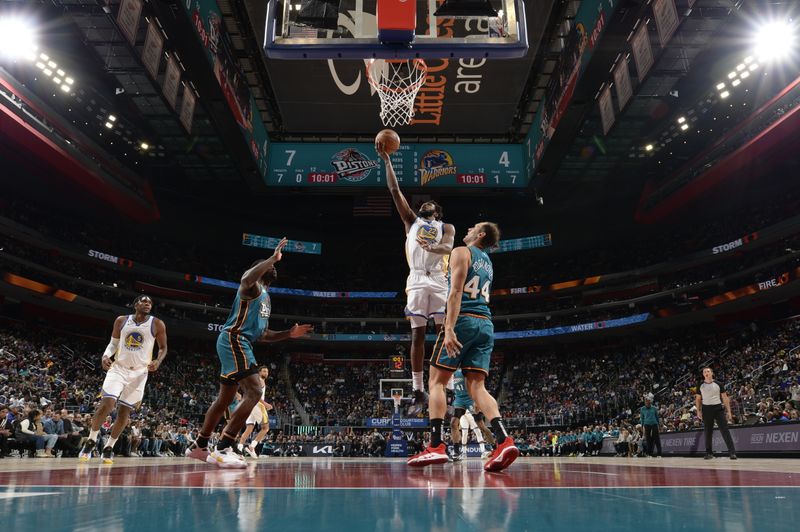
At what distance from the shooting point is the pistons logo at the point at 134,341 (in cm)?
682

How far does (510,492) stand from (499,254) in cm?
3248

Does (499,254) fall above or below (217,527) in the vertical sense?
above

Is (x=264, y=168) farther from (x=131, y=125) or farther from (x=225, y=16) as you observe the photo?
(x=131, y=125)

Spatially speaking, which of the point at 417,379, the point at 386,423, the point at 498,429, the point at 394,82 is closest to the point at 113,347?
the point at 417,379

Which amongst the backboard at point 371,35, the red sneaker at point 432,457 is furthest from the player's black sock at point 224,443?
the backboard at point 371,35

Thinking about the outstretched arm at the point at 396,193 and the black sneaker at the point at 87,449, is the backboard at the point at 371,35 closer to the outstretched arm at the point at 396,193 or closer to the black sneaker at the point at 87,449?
the outstretched arm at the point at 396,193

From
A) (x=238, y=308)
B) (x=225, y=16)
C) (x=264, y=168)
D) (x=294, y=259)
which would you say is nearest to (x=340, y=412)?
(x=294, y=259)

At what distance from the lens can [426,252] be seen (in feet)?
18.6

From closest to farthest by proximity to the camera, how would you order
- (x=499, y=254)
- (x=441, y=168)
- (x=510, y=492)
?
(x=510, y=492), (x=441, y=168), (x=499, y=254)

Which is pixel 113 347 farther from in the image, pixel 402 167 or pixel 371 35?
pixel 402 167

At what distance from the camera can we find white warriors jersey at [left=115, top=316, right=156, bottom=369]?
679 centimetres

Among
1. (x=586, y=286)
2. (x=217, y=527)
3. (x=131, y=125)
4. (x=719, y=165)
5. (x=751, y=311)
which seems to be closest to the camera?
(x=217, y=527)

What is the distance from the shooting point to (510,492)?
7.27 ft

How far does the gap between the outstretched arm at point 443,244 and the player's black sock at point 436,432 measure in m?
1.68
